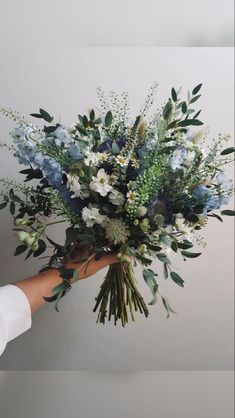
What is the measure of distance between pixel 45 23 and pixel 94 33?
152mm

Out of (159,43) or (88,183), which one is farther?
(159,43)

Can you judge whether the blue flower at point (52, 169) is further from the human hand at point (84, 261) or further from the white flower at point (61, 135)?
the human hand at point (84, 261)

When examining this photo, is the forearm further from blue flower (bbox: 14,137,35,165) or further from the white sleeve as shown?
blue flower (bbox: 14,137,35,165)

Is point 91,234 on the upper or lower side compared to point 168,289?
upper

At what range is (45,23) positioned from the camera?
1.41 meters

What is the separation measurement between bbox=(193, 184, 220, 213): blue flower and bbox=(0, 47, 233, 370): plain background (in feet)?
1.49

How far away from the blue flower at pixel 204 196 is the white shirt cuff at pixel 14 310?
1.45 ft

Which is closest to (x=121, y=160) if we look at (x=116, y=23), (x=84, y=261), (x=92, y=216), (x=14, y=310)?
(x=92, y=216)

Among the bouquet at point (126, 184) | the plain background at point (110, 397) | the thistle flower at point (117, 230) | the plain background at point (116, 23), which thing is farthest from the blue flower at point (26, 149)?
the plain background at point (110, 397)

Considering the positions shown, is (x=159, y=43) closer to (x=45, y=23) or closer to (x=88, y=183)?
(x=45, y=23)

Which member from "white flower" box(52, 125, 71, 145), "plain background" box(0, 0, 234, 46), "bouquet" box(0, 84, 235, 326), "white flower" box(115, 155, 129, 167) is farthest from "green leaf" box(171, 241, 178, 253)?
"plain background" box(0, 0, 234, 46)

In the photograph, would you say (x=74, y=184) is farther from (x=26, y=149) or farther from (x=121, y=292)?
(x=121, y=292)

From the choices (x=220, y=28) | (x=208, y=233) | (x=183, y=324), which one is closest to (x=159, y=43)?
(x=220, y=28)

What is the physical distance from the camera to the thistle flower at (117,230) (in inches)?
40.2
